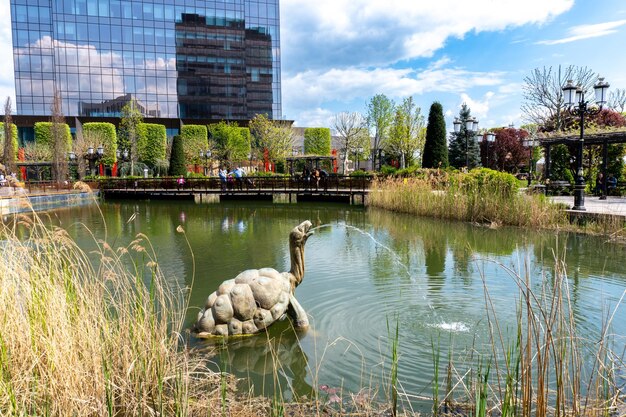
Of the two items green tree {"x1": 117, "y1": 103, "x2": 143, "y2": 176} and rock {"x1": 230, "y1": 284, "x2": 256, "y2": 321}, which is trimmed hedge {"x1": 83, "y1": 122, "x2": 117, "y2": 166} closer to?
green tree {"x1": 117, "y1": 103, "x2": 143, "y2": 176}

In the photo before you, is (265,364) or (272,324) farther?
(272,324)

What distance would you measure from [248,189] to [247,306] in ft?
65.2

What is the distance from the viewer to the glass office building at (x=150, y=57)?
144ft

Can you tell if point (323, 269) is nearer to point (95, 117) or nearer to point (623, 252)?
point (623, 252)

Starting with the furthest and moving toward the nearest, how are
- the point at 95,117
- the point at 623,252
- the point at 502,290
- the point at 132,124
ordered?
1. the point at 95,117
2. the point at 132,124
3. the point at 623,252
4. the point at 502,290

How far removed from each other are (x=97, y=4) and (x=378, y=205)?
41.6 metres

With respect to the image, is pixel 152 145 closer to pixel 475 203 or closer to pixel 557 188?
pixel 557 188

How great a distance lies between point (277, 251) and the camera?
9.48m

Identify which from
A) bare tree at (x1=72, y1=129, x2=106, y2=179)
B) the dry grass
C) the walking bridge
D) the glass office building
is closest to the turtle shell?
the dry grass

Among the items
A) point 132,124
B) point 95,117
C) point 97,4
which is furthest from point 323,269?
point 97,4

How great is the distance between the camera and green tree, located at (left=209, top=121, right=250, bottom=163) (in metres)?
40.4

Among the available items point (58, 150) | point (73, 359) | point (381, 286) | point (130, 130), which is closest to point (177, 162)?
point (58, 150)

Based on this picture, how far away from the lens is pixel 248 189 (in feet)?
79.2

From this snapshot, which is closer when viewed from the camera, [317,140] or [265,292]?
[265,292]
